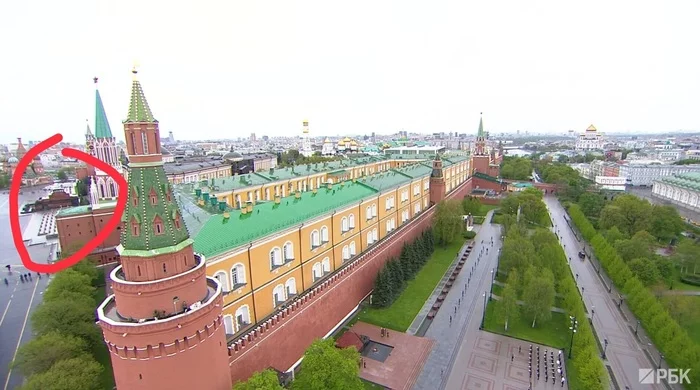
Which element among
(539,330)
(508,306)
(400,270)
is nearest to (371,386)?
(508,306)

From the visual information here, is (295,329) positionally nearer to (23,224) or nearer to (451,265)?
(451,265)

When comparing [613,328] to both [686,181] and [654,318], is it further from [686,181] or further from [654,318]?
[686,181]

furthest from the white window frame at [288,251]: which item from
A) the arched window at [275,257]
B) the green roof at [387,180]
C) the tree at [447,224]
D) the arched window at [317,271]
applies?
the tree at [447,224]

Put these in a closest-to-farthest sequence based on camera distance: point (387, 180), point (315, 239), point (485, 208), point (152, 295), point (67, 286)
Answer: point (152, 295)
point (315, 239)
point (67, 286)
point (387, 180)
point (485, 208)

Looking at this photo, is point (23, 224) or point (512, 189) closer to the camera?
point (23, 224)

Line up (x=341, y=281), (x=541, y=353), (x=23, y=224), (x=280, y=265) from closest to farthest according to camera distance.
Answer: (x=280, y=265) → (x=541, y=353) → (x=341, y=281) → (x=23, y=224)

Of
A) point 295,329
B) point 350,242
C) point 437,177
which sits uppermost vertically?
point 437,177

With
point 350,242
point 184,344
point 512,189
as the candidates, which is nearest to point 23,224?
point 350,242
